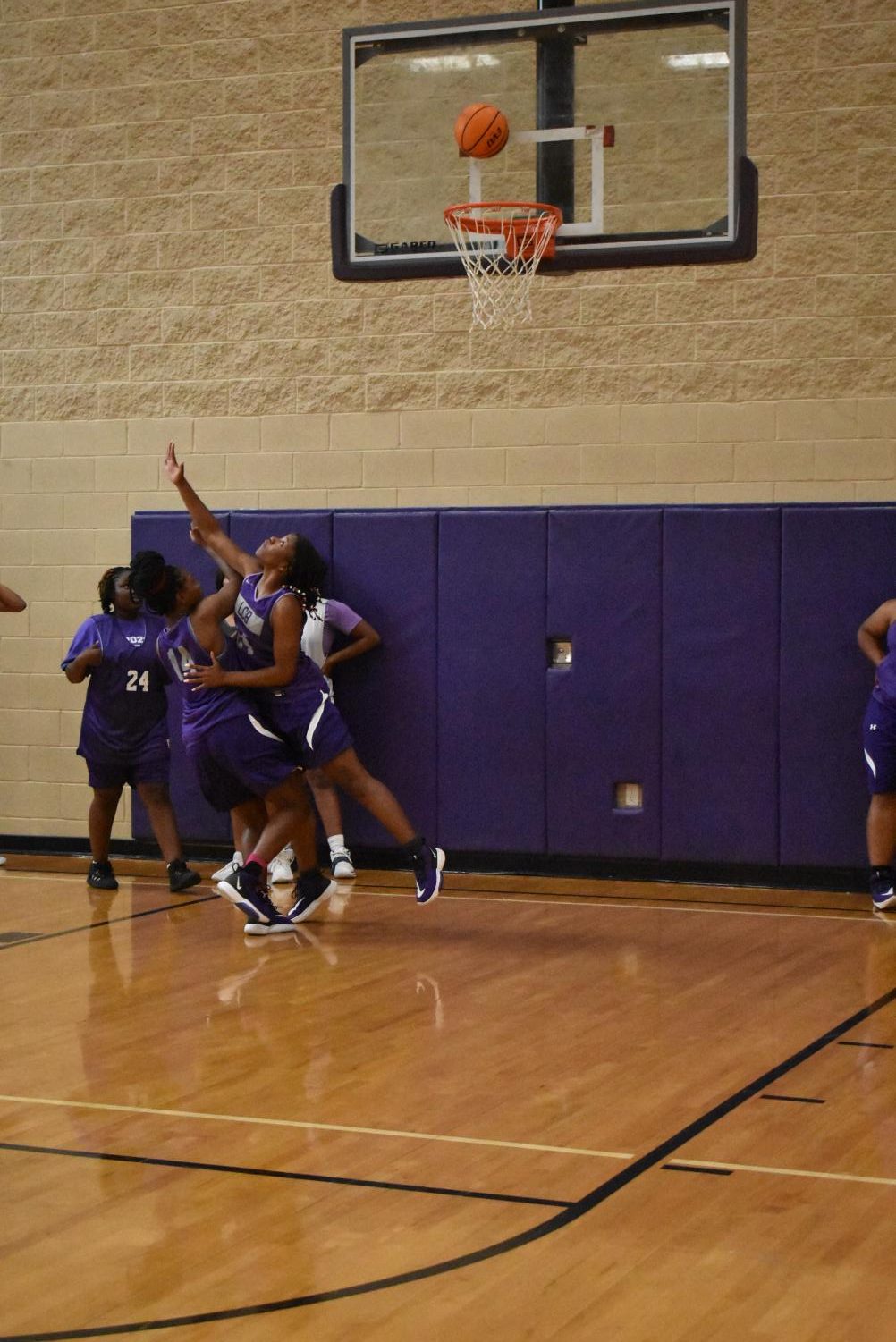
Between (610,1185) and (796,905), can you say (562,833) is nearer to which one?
(796,905)

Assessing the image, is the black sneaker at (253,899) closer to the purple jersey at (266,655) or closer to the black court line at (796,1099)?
the purple jersey at (266,655)

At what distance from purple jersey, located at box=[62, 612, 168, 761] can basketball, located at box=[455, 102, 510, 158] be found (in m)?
3.01

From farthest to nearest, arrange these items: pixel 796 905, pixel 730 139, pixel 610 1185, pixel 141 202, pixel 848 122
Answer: pixel 141 202, pixel 848 122, pixel 796 905, pixel 730 139, pixel 610 1185

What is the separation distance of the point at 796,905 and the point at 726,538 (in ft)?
6.36

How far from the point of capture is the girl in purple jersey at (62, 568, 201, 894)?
8.90 m

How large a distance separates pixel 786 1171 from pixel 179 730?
6.39 meters

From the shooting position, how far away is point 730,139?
298 inches

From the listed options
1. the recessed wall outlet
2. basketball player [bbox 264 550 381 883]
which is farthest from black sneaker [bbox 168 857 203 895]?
the recessed wall outlet

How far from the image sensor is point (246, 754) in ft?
24.5

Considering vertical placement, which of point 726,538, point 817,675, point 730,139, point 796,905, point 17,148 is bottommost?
point 796,905

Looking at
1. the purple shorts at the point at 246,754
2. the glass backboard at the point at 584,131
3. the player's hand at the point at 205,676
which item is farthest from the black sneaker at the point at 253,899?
the glass backboard at the point at 584,131

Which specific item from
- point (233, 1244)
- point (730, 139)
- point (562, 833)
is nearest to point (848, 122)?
point (730, 139)

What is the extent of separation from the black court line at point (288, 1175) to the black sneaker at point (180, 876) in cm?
439

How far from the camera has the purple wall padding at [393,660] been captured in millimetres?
9516
